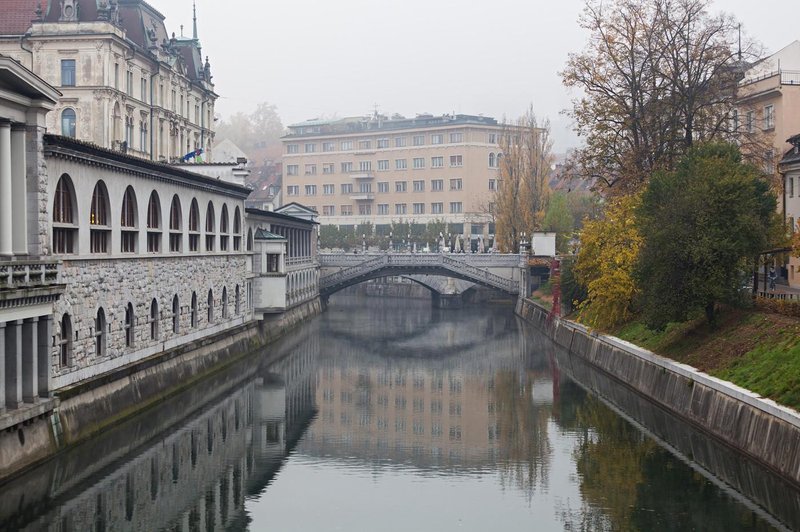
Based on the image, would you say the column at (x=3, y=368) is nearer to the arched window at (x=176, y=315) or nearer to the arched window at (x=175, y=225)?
the arched window at (x=176, y=315)

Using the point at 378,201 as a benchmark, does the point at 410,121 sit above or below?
above

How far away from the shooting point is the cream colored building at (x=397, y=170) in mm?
138375

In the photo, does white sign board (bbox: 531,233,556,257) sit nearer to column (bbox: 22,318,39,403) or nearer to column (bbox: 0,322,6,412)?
column (bbox: 22,318,39,403)

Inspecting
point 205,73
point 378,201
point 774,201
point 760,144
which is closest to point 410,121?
point 378,201

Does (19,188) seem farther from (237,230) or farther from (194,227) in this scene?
(237,230)

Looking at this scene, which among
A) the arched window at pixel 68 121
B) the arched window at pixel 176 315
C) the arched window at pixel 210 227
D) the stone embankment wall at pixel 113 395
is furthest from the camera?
the arched window at pixel 68 121

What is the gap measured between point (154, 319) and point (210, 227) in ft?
41.1

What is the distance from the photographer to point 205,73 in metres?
95.1

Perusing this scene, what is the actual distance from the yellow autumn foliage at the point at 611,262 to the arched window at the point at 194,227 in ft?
66.7

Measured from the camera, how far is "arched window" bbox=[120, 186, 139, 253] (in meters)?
42.8

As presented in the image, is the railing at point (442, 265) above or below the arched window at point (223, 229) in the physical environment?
below

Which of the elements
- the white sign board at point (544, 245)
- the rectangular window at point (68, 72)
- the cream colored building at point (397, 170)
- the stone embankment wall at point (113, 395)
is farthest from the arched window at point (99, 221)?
the cream colored building at point (397, 170)

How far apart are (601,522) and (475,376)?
3016cm

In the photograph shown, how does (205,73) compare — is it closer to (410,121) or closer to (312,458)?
(410,121)
